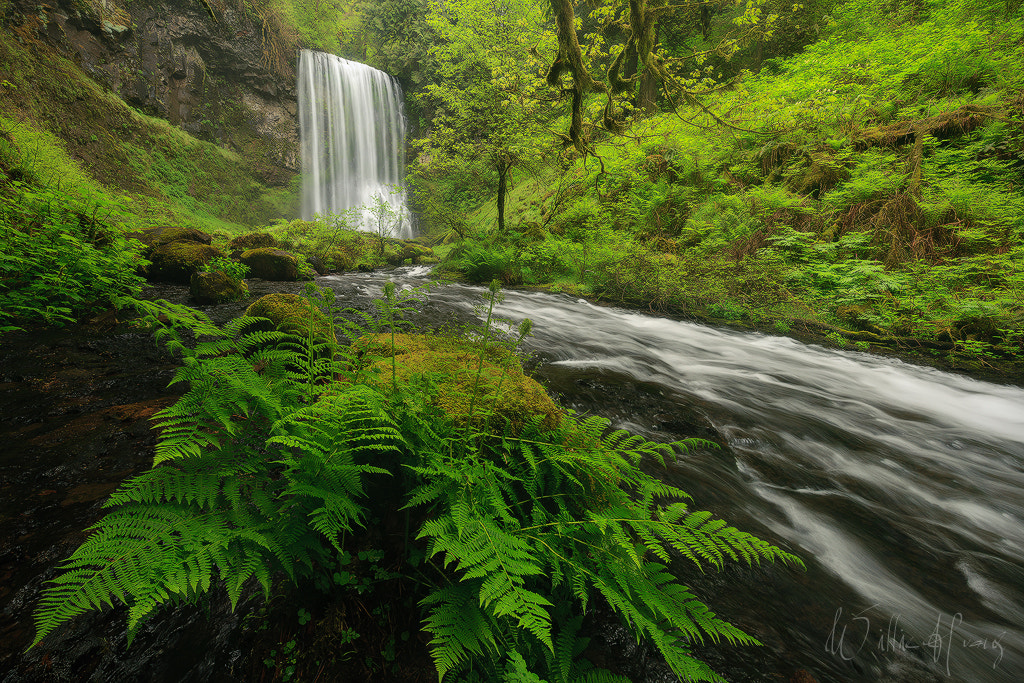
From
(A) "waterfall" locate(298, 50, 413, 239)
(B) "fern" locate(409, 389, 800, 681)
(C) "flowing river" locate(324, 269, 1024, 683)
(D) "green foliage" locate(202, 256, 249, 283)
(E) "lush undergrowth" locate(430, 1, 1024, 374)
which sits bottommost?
(C) "flowing river" locate(324, 269, 1024, 683)

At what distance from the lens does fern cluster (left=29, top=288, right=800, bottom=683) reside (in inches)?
46.1

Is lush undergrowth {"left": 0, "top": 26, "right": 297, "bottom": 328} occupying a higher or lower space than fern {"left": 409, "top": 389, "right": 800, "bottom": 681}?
higher

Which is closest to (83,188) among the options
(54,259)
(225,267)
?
(225,267)

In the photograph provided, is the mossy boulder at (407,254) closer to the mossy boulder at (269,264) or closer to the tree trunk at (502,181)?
the tree trunk at (502,181)

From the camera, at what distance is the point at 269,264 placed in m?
9.88

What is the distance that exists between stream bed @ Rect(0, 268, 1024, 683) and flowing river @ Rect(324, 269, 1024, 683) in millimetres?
A: 16

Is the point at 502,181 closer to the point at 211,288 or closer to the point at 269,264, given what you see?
the point at 269,264

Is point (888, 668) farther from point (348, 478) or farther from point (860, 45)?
point (860, 45)

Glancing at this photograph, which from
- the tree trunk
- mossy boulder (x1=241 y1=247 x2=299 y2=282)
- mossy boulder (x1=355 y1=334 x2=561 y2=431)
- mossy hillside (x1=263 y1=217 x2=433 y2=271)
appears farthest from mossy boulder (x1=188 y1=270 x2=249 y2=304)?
the tree trunk

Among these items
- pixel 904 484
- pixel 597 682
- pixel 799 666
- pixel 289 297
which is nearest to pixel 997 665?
pixel 799 666

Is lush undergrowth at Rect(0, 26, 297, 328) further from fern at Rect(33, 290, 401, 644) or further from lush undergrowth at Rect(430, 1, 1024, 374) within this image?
lush undergrowth at Rect(430, 1, 1024, 374)

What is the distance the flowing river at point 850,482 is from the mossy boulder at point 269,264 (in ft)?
24.9

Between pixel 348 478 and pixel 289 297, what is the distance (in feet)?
14.1

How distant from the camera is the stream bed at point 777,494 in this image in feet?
5.43
